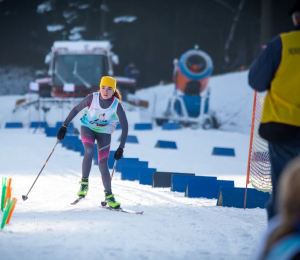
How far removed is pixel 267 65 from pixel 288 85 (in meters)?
0.16

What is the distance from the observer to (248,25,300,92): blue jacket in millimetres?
2797

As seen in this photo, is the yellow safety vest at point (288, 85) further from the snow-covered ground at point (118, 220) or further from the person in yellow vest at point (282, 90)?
the snow-covered ground at point (118, 220)

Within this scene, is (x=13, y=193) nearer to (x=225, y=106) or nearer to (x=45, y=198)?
(x=45, y=198)

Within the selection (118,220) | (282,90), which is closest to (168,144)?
(118,220)

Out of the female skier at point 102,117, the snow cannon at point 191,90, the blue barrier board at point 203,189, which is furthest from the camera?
the snow cannon at point 191,90

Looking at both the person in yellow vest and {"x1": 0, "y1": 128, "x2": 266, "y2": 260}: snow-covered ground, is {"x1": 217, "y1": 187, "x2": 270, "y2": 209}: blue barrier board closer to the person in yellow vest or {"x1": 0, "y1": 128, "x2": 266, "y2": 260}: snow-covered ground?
{"x1": 0, "y1": 128, "x2": 266, "y2": 260}: snow-covered ground

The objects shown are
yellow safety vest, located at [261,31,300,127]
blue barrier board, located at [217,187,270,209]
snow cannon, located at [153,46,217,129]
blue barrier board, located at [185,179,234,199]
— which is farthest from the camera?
snow cannon, located at [153,46,217,129]

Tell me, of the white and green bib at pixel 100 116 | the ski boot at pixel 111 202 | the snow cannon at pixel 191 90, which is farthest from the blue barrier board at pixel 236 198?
the snow cannon at pixel 191 90

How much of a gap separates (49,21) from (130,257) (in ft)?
79.9

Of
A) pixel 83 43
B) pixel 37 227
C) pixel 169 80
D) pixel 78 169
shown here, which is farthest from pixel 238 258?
pixel 169 80

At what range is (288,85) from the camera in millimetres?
2811

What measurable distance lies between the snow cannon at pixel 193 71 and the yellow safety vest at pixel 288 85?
14.0 m

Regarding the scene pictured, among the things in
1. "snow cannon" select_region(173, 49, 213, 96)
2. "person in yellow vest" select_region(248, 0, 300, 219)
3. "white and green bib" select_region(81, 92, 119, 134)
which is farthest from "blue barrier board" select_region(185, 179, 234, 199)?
"snow cannon" select_region(173, 49, 213, 96)

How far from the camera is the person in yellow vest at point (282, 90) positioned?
2.79 metres
